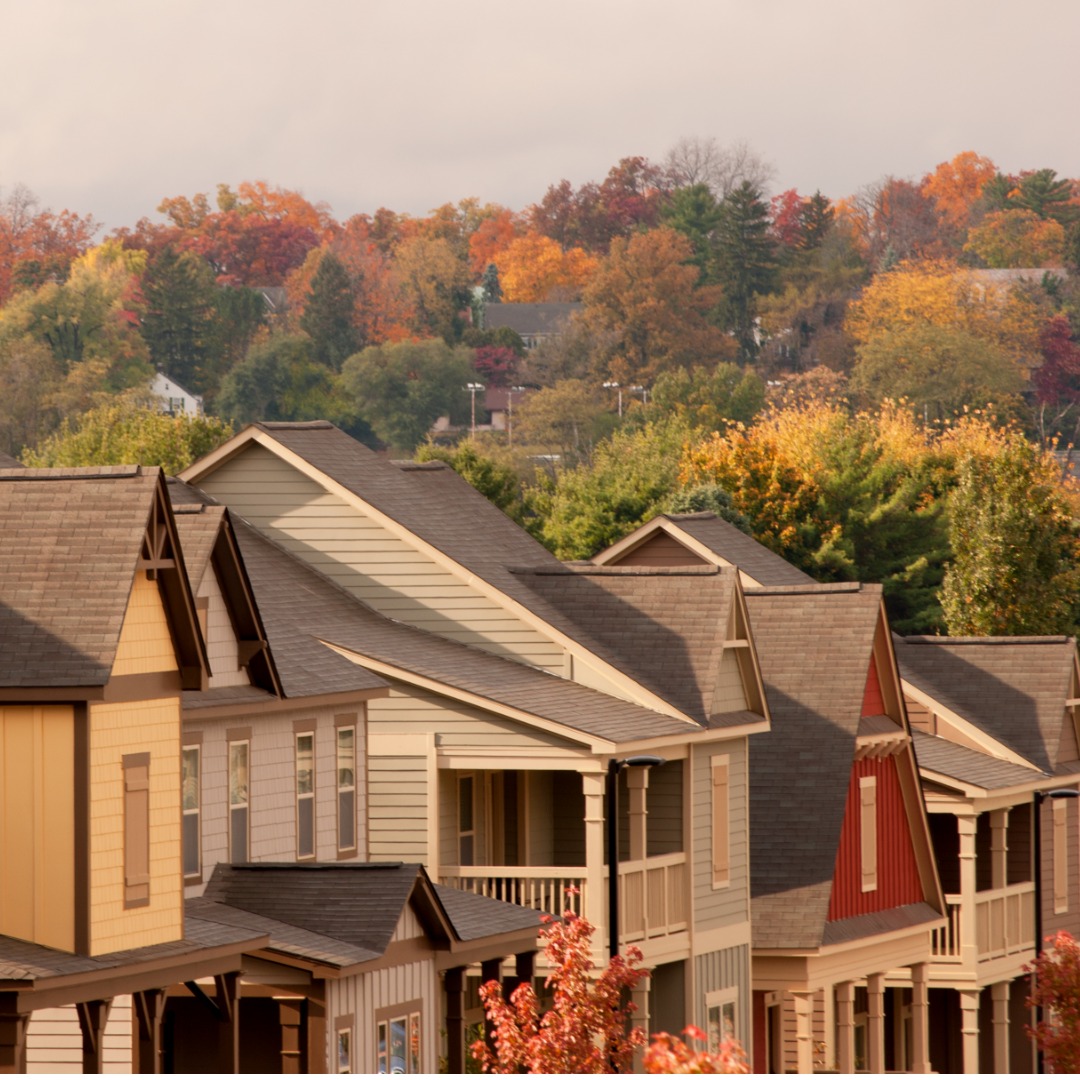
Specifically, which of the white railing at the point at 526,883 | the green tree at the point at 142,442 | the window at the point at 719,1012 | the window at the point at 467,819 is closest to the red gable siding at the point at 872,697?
the window at the point at 719,1012

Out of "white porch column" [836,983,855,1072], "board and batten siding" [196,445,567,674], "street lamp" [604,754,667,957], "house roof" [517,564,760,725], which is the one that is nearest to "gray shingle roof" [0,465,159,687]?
"street lamp" [604,754,667,957]

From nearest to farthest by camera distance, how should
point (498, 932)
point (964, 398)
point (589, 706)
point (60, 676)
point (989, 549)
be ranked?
point (60, 676), point (498, 932), point (589, 706), point (989, 549), point (964, 398)

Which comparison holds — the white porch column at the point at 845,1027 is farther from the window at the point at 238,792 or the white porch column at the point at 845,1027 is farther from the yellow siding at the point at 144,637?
the yellow siding at the point at 144,637


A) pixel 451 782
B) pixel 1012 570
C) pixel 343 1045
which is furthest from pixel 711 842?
pixel 1012 570

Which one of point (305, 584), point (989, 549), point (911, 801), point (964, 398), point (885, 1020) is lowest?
point (885, 1020)

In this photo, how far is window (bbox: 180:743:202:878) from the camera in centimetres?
3219

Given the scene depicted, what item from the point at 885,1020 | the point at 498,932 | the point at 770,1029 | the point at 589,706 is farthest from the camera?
the point at 885,1020

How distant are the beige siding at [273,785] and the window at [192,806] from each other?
11 cm

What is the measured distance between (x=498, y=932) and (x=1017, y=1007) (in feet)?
67.7

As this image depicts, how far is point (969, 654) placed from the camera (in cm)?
5203

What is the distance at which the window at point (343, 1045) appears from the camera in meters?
31.1

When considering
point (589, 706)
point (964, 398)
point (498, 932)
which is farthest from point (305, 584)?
point (964, 398)

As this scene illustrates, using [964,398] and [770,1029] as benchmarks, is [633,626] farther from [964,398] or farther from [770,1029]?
[964,398]

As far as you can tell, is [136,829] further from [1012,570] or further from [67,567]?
[1012,570]
